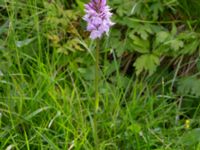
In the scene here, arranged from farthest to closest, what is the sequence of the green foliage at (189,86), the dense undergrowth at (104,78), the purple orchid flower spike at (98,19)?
the green foliage at (189,86) → the dense undergrowth at (104,78) → the purple orchid flower spike at (98,19)

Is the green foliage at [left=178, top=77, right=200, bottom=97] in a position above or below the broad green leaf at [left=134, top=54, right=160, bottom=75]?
below

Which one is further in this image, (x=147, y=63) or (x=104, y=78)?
(x=147, y=63)

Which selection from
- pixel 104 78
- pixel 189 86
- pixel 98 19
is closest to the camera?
pixel 98 19

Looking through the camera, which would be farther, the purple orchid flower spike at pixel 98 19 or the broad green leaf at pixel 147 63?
the broad green leaf at pixel 147 63

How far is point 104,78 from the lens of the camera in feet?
8.51

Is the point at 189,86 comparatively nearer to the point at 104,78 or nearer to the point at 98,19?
the point at 104,78

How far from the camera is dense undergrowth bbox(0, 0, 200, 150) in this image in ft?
7.73

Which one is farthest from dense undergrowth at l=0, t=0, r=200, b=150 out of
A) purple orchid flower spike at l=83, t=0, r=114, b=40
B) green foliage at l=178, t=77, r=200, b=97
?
purple orchid flower spike at l=83, t=0, r=114, b=40

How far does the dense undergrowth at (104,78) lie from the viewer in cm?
236

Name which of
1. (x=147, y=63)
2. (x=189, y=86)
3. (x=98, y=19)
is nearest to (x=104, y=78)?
(x=147, y=63)

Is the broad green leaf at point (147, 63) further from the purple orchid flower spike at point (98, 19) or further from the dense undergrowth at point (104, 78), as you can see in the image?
the purple orchid flower spike at point (98, 19)

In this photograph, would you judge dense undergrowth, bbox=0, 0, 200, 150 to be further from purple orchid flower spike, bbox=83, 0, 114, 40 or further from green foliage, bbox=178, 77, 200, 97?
purple orchid flower spike, bbox=83, 0, 114, 40

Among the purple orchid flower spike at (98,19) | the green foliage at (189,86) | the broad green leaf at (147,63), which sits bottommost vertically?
the green foliage at (189,86)

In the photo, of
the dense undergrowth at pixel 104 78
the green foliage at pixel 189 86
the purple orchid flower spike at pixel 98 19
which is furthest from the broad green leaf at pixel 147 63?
the purple orchid flower spike at pixel 98 19
